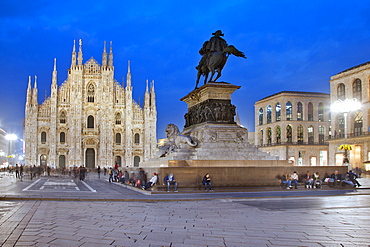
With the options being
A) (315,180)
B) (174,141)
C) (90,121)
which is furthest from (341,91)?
(90,121)

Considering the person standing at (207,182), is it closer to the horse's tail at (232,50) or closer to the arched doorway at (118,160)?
the horse's tail at (232,50)

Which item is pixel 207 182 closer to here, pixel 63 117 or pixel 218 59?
pixel 218 59

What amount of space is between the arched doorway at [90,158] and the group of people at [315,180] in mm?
46292

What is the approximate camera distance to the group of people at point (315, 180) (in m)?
16.8

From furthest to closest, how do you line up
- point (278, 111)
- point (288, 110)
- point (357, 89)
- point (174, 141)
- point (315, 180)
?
1. point (278, 111)
2. point (288, 110)
3. point (357, 89)
4. point (174, 141)
5. point (315, 180)

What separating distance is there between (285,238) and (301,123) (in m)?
57.3

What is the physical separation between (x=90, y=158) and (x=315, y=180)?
154 feet

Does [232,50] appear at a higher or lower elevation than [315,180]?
higher

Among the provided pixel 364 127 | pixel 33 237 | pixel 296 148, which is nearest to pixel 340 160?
pixel 364 127

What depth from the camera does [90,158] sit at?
197ft

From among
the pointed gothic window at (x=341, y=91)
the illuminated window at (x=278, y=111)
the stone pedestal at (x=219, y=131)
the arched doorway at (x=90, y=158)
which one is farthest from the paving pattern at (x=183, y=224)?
the illuminated window at (x=278, y=111)

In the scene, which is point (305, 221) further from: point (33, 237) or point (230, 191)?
point (230, 191)

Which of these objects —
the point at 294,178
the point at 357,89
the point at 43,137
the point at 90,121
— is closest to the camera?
the point at 294,178

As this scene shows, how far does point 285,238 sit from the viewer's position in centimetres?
645
